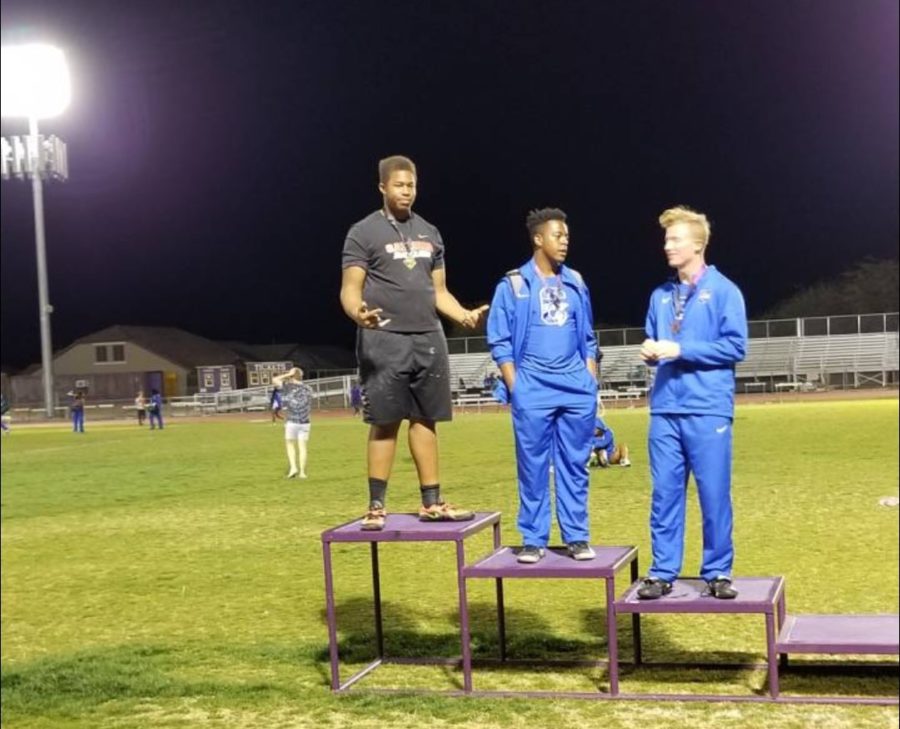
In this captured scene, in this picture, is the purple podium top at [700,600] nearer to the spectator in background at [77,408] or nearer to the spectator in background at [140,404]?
the spectator in background at [140,404]

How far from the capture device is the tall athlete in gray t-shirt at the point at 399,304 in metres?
2.08

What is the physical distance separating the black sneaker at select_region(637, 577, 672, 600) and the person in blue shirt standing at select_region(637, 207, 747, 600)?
0.38ft

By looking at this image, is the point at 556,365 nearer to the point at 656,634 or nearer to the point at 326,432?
the point at 326,432

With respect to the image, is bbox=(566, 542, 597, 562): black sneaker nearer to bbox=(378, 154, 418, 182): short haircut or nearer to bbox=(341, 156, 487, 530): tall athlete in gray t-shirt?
bbox=(341, 156, 487, 530): tall athlete in gray t-shirt

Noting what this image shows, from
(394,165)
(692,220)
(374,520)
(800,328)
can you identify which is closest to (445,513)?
(374,520)

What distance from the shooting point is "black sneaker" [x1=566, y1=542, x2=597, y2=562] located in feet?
8.06

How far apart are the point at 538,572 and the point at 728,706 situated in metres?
0.53

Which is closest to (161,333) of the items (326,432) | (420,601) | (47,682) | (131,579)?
(326,432)

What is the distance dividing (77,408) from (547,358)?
1.31 meters

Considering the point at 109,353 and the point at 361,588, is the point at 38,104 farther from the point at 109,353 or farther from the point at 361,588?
the point at 361,588

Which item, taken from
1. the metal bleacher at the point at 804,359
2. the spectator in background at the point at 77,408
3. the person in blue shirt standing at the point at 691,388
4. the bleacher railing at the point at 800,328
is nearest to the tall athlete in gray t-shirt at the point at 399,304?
the bleacher railing at the point at 800,328

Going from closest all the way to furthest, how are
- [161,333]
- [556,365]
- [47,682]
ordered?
1. [556,365]
2. [161,333]
3. [47,682]

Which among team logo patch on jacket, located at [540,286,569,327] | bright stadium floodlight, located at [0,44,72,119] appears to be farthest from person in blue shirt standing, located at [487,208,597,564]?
bright stadium floodlight, located at [0,44,72,119]

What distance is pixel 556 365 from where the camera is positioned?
6.77 ft
